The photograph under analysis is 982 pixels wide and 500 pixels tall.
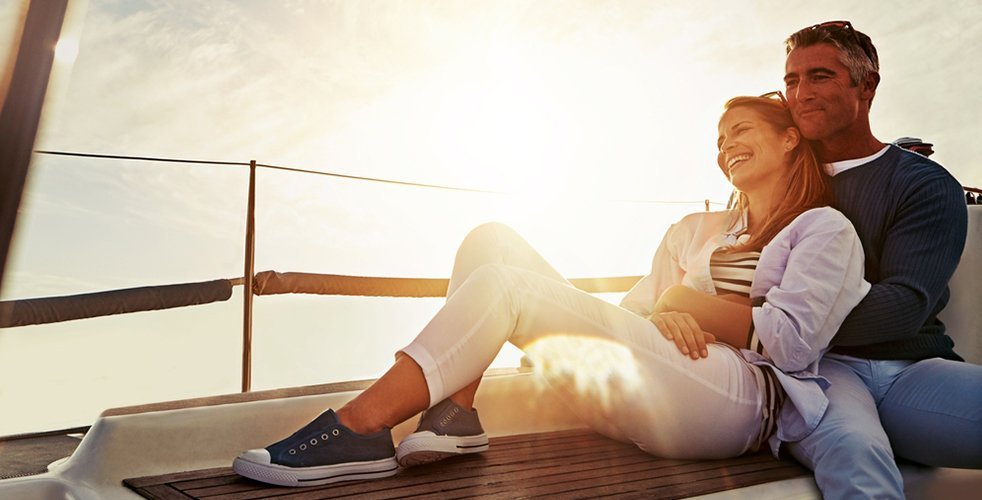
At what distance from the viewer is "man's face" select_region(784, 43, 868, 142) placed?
1973 millimetres

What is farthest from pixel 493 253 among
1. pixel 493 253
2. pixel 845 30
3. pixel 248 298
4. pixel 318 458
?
pixel 248 298

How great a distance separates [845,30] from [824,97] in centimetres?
23

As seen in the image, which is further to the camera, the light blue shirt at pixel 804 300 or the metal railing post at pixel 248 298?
the metal railing post at pixel 248 298

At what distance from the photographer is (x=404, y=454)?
1430 millimetres

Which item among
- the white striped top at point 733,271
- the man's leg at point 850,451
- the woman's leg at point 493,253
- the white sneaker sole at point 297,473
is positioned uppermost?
the woman's leg at point 493,253

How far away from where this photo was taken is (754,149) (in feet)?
6.44

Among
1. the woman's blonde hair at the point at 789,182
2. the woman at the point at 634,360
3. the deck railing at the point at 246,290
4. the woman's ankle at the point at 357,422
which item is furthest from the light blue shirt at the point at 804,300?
the deck railing at the point at 246,290

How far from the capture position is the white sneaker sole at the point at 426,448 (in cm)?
143

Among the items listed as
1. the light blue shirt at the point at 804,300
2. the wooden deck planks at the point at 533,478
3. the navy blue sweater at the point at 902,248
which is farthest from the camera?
the navy blue sweater at the point at 902,248

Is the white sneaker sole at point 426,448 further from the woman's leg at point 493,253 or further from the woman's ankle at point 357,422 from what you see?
the woman's leg at point 493,253

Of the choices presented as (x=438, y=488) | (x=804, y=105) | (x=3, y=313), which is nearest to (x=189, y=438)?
(x=438, y=488)

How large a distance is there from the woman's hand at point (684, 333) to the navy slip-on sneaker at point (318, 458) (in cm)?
64

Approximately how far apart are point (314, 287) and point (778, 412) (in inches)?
79.7

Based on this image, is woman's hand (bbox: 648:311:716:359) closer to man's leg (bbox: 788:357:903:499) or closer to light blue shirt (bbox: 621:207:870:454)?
light blue shirt (bbox: 621:207:870:454)
